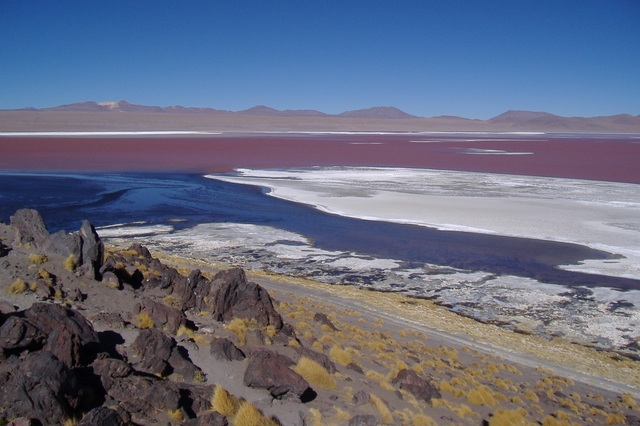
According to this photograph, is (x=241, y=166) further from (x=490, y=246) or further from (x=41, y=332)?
(x=41, y=332)

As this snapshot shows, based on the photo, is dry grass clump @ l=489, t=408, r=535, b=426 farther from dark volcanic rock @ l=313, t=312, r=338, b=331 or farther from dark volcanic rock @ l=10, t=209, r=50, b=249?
dark volcanic rock @ l=10, t=209, r=50, b=249

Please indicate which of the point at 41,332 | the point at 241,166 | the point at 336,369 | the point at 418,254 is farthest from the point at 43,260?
the point at 241,166

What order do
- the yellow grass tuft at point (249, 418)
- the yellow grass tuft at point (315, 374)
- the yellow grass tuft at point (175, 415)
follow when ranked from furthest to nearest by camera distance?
the yellow grass tuft at point (315, 374), the yellow grass tuft at point (249, 418), the yellow grass tuft at point (175, 415)

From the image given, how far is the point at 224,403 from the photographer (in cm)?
621

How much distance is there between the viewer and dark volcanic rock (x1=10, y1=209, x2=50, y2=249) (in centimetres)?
1022

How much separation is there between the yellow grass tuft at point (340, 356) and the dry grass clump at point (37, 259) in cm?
513

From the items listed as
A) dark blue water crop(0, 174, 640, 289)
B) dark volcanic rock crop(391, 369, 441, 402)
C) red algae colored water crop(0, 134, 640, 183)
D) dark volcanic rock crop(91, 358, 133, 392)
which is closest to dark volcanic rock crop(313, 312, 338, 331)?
dark volcanic rock crop(391, 369, 441, 402)

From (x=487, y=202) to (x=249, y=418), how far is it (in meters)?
26.1

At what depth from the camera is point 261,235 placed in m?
21.4

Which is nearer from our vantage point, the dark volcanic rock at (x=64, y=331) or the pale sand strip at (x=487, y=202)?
the dark volcanic rock at (x=64, y=331)

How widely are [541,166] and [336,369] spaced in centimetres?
4801

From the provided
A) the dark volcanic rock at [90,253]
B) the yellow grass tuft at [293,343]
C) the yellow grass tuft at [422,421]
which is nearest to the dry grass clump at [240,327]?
the yellow grass tuft at [293,343]

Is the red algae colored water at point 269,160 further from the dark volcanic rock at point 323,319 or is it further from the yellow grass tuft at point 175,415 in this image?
the yellow grass tuft at point 175,415

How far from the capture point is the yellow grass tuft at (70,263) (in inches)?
373
